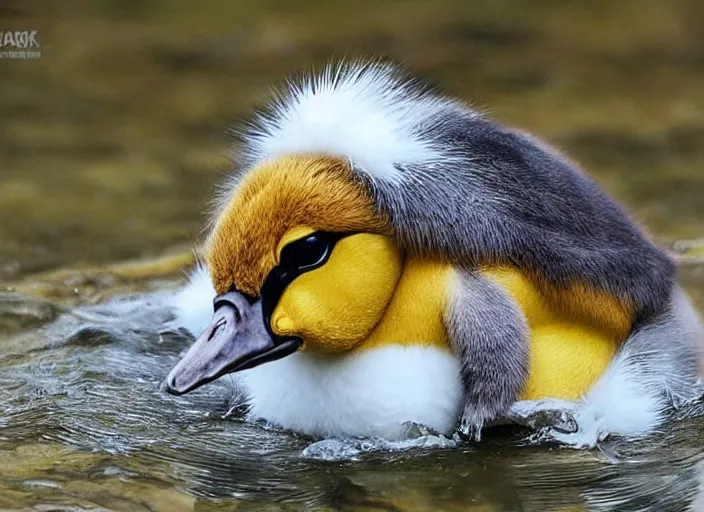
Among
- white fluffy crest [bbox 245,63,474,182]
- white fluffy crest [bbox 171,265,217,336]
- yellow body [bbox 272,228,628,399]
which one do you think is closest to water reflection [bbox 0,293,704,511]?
yellow body [bbox 272,228,628,399]

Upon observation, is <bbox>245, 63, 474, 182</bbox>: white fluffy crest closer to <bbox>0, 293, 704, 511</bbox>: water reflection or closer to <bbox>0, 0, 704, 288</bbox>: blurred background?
<bbox>0, 293, 704, 511</bbox>: water reflection

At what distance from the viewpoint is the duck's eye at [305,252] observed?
2.88m

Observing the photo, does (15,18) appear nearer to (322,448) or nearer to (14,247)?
(14,247)

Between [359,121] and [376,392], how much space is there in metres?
0.68

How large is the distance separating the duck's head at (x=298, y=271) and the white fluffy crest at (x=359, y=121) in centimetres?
9

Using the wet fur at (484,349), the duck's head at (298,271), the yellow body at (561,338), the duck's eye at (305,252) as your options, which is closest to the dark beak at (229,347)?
the duck's head at (298,271)

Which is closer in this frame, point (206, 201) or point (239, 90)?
point (206, 201)

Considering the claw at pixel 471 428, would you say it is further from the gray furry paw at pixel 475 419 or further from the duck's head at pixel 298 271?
the duck's head at pixel 298 271

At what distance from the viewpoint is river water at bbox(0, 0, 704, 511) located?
8.90 feet

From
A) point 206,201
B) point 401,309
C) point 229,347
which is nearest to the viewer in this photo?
point 229,347

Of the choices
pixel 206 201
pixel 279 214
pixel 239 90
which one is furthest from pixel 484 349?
pixel 239 90

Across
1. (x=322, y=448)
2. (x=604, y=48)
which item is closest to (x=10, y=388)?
(x=322, y=448)

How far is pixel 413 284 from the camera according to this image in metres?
2.96

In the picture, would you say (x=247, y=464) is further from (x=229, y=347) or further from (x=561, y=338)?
(x=561, y=338)
